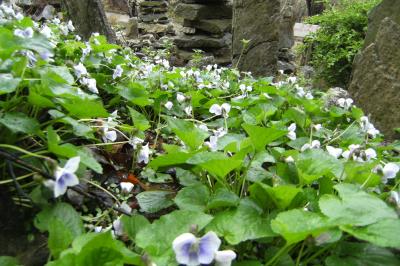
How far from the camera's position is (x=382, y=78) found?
367 centimetres

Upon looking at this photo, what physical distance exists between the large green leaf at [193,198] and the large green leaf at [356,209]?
0.30 meters

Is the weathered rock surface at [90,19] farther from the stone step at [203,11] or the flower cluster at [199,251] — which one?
the stone step at [203,11]

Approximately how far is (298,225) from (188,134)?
0.48 meters

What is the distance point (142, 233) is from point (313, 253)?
396mm

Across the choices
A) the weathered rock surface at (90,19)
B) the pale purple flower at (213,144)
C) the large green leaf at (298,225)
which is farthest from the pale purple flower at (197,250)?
the weathered rock surface at (90,19)

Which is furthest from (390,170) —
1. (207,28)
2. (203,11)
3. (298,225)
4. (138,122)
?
(203,11)

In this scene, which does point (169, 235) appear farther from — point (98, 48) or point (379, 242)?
point (98, 48)

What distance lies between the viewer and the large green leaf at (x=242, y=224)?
2.65ft

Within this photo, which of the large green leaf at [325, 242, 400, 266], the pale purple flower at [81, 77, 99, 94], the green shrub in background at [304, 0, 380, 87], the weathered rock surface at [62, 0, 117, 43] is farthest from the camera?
the green shrub in background at [304, 0, 380, 87]

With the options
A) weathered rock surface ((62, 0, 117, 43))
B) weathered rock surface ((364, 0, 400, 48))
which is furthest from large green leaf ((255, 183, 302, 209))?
weathered rock surface ((62, 0, 117, 43))

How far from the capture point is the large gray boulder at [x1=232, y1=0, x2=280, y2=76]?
627cm

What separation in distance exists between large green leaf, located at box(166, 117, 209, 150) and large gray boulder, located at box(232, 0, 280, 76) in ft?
17.0

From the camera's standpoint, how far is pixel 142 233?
802 mm

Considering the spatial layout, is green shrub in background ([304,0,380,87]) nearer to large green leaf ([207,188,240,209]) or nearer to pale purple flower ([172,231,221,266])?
large green leaf ([207,188,240,209])
